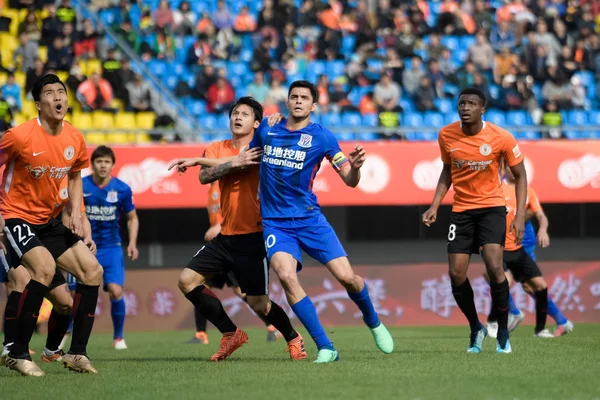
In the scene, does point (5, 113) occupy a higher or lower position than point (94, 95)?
lower

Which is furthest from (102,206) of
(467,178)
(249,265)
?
(467,178)

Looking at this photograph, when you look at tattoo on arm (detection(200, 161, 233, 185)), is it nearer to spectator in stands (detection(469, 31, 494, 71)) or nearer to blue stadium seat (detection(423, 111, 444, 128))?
blue stadium seat (detection(423, 111, 444, 128))

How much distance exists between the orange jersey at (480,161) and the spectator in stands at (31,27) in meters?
12.7

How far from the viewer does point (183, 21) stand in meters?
21.6

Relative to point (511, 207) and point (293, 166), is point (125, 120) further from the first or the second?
point (293, 166)

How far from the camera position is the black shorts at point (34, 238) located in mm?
8125

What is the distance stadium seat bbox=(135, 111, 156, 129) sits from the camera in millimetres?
18822

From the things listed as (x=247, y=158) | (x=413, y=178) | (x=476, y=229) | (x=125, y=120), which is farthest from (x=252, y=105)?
(x=125, y=120)

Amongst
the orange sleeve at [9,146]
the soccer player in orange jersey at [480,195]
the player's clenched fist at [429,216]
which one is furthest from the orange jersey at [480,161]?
the orange sleeve at [9,146]

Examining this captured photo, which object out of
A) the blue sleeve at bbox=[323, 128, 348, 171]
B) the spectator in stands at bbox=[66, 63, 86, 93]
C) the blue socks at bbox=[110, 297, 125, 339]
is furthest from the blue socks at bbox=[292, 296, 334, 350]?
the spectator in stands at bbox=[66, 63, 86, 93]

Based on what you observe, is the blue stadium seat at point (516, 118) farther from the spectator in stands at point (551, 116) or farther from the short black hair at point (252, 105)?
the short black hair at point (252, 105)

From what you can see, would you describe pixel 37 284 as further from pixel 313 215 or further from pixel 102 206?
pixel 102 206

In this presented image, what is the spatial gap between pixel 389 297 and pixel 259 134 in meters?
9.45

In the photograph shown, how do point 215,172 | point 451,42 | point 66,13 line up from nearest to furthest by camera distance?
point 215,172 < point 66,13 < point 451,42
